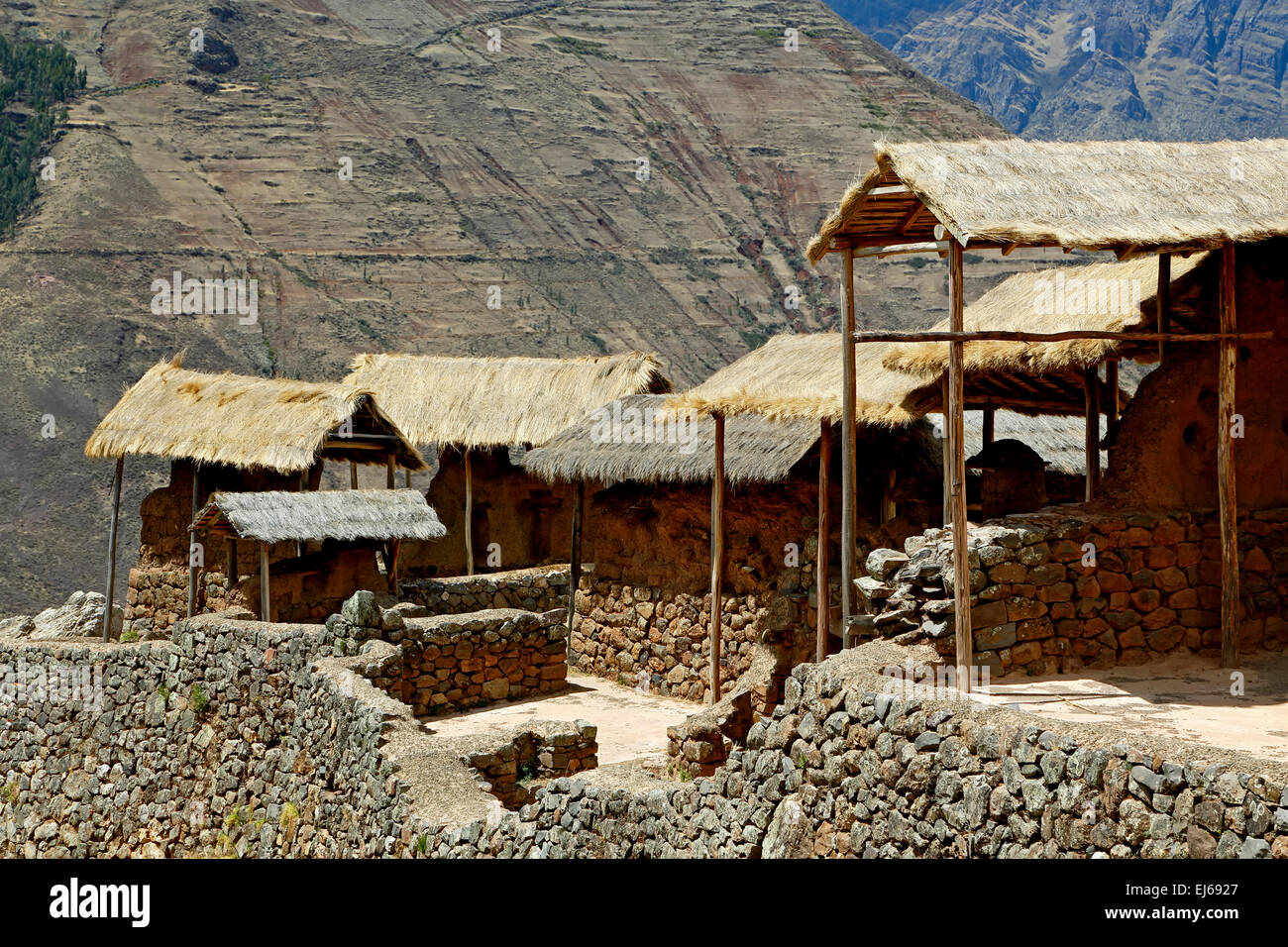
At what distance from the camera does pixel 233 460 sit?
20.2 m

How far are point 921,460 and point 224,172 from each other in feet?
153

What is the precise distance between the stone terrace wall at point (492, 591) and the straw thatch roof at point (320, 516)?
2.54ft

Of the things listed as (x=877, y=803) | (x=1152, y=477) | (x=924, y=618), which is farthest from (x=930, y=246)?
(x=877, y=803)

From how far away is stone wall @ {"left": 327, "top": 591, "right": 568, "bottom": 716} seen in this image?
47.3 ft

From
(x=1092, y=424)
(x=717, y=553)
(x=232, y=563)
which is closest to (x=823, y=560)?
(x=717, y=553)

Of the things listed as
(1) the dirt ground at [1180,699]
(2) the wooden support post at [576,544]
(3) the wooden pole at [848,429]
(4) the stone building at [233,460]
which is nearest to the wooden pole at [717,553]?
(3) the wooden pole at [848,429]

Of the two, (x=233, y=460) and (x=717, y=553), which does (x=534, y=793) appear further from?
(x=233, y=460)

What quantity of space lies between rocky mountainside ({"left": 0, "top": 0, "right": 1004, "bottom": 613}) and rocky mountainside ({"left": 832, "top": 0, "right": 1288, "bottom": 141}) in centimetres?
4939

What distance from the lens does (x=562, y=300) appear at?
56844 mm

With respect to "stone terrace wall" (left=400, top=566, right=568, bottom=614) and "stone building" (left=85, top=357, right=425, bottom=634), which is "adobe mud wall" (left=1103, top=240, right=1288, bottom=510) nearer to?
"stone terrace wall" (left=400, top=566, right=568, bottom=614)

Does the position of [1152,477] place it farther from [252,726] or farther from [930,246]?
[252,726]

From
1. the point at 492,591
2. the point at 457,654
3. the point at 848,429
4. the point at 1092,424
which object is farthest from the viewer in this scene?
the point at 492,591

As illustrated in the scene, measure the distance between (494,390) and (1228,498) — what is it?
A: 590 inches

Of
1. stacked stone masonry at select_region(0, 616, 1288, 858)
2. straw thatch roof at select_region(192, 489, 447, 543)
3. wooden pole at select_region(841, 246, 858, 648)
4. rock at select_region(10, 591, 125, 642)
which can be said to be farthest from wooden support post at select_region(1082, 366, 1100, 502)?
rock at select_region(10, 591, 125, 642)
